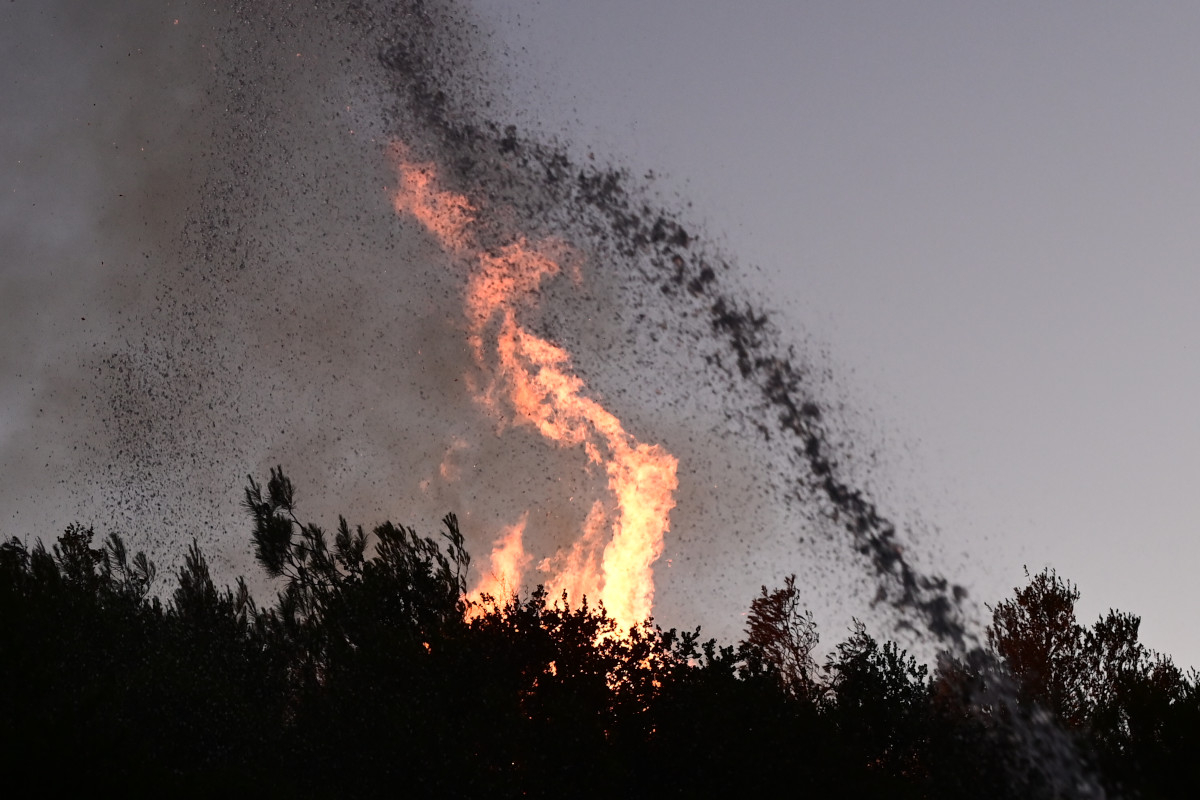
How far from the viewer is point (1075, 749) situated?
3475cm

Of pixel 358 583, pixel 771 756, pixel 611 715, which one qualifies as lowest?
pixel 771 756

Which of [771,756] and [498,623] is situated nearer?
[771,756]

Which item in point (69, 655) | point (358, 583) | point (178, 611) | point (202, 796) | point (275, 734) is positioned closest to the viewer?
point (202, 796)

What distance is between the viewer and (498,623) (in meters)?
35.3

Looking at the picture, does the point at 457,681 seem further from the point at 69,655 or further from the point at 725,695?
the point at 69,655

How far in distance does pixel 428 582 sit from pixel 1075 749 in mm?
20932

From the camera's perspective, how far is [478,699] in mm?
30797

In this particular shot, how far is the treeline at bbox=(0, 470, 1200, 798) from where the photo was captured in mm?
28047

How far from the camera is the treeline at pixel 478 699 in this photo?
1104 inches

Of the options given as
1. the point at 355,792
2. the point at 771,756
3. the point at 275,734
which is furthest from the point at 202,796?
the point at 771,756

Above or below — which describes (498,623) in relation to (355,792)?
above

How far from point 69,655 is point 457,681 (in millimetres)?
12127

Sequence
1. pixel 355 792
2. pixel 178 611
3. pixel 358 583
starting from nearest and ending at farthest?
pixel 355 792 → pixel 358 583 → pixel 178 611

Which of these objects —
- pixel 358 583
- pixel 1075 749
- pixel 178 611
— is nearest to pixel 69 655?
pixel 178 611
